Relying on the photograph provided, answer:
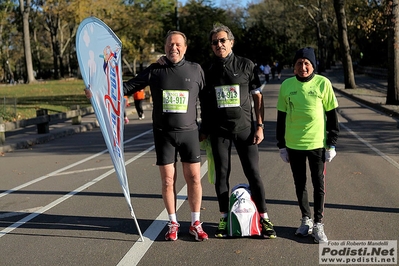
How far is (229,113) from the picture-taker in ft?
18.9

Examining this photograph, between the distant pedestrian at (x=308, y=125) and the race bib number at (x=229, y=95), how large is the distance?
449 mm

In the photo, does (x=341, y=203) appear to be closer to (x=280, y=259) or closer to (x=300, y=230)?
(x=300, y=230)

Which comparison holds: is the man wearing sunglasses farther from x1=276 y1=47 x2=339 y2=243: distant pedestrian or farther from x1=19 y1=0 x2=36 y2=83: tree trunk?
x1=19 y1=0 x2=36 y2=83: tree trunk

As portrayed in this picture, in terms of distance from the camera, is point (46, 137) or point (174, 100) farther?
point (46, 137)

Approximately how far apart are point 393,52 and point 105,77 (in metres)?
19.0

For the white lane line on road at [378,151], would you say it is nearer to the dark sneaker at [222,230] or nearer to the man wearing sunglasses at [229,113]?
the man wearing sunglasses at [229,113]

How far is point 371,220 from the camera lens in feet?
21.2

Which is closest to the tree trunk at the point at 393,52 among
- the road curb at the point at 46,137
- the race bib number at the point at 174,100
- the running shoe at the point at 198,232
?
the road curb at the point at 46,137

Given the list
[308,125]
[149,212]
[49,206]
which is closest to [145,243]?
[149,212]

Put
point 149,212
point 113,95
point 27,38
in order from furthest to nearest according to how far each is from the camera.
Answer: point 27,38
point 149,212
point 113,95

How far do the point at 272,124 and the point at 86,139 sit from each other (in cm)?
550

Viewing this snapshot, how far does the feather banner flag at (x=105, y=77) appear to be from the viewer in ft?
18.0

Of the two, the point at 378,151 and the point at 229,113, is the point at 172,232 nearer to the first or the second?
the point at 229,113

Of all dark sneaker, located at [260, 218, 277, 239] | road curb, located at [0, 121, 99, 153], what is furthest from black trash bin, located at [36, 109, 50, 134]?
dark sneaker, located at [260, 218, 277, 239]
